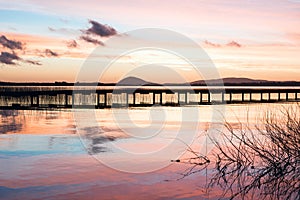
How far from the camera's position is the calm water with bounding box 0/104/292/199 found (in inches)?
615

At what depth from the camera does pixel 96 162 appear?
67.4ft

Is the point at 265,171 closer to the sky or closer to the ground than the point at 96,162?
closer to the sky

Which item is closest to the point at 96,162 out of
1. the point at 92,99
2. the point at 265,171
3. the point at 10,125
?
the point at 265,171

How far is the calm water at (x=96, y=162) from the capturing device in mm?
15625

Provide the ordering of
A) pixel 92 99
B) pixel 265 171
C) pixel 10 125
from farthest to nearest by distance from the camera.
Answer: pixel 92 99 → pixel 10 125 → pixel 265 171

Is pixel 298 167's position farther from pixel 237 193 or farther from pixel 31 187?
pixel 31 187

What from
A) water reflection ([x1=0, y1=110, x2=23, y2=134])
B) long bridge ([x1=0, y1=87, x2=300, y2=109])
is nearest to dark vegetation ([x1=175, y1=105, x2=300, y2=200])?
water reflection ([x1=0, y1=110, x2=23, y2=134])

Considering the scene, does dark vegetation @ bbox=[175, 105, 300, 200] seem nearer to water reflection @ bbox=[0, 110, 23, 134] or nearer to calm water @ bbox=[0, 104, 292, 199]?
calm water @ bbox=[0, 104, 292, 199]

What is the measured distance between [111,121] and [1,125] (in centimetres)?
766

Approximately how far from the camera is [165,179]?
17.5m

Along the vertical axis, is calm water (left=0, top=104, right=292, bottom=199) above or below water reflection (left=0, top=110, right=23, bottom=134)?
below

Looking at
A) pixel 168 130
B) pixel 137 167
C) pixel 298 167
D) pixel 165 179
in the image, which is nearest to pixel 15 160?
pixel 137 167

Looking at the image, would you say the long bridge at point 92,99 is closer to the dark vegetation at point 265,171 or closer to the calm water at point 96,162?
the calm water at point 96,162

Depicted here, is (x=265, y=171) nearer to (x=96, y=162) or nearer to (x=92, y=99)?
(x=96, y=162)
